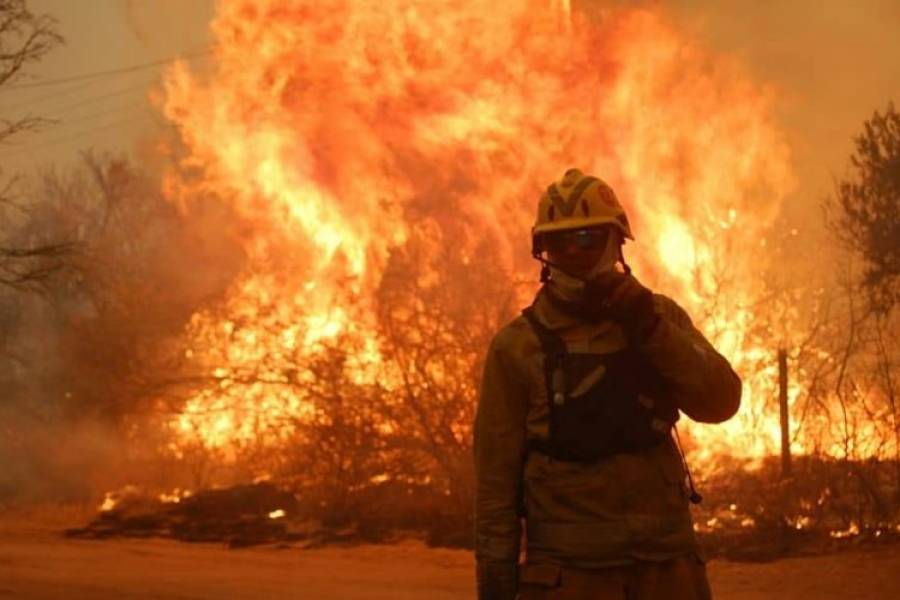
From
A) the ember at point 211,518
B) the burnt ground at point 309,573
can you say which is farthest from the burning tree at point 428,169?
the burnt ground at point 309,573

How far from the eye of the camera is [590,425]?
3.85m

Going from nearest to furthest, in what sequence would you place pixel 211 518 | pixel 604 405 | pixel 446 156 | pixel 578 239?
pixel 604 405
pixel 578 239
pixel 211 518
pixel 446 156

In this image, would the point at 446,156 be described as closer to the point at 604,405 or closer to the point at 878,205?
the point at 878,205

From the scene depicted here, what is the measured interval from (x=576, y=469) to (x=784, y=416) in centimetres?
1322

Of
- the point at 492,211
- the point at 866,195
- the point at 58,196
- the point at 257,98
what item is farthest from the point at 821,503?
the point at 58,196

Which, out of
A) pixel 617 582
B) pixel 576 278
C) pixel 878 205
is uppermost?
pixel 878 205

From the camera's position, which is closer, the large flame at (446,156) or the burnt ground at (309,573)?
the burnt ground at (309,573)

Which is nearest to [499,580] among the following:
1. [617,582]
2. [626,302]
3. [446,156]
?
[617,582]

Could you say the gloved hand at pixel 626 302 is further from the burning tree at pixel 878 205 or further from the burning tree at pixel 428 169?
the burning tree at pixel 878 205

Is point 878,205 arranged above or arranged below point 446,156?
below

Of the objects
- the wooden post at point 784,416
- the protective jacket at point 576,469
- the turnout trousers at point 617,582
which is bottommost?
the turnout trousers at point 617,582

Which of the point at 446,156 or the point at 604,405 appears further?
the point at 446,156

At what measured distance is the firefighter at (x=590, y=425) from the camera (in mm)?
3822

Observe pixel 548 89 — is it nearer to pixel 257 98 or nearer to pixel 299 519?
pixel 257 98
